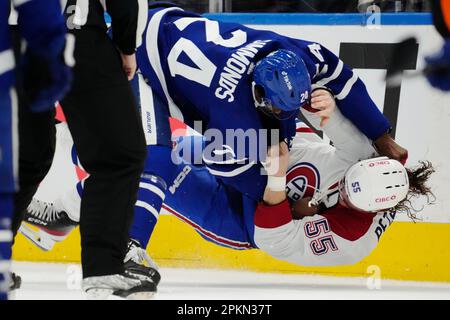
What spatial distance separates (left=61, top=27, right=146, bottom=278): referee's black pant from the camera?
1503mm

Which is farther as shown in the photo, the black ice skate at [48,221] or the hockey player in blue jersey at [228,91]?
the black ice skate at [48,221]

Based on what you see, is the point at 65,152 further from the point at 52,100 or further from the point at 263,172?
the point at 52,100

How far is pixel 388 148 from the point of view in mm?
2299

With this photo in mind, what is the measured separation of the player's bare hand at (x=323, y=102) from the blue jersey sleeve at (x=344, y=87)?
3cm

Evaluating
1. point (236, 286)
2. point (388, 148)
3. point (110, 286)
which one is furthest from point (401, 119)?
point (110, 286)

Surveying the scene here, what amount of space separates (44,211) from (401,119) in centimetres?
115

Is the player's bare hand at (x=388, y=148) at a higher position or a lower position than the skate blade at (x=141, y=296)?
higher

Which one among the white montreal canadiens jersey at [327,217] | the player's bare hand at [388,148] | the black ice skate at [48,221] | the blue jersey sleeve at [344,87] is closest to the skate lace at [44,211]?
the black ice skate at [48,221]

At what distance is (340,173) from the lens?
2.33 metres

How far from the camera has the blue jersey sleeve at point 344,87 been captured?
222 centimetres

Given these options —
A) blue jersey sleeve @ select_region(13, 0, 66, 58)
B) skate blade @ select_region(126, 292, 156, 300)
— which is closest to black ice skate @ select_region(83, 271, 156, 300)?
skate blade @ select_region(126, 292, 156, 300)

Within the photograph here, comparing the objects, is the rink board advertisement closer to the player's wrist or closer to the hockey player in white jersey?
the hockey player in white jersey

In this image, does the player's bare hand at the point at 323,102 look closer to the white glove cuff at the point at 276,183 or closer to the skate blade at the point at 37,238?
the white glove cuff at the point at 276,183
